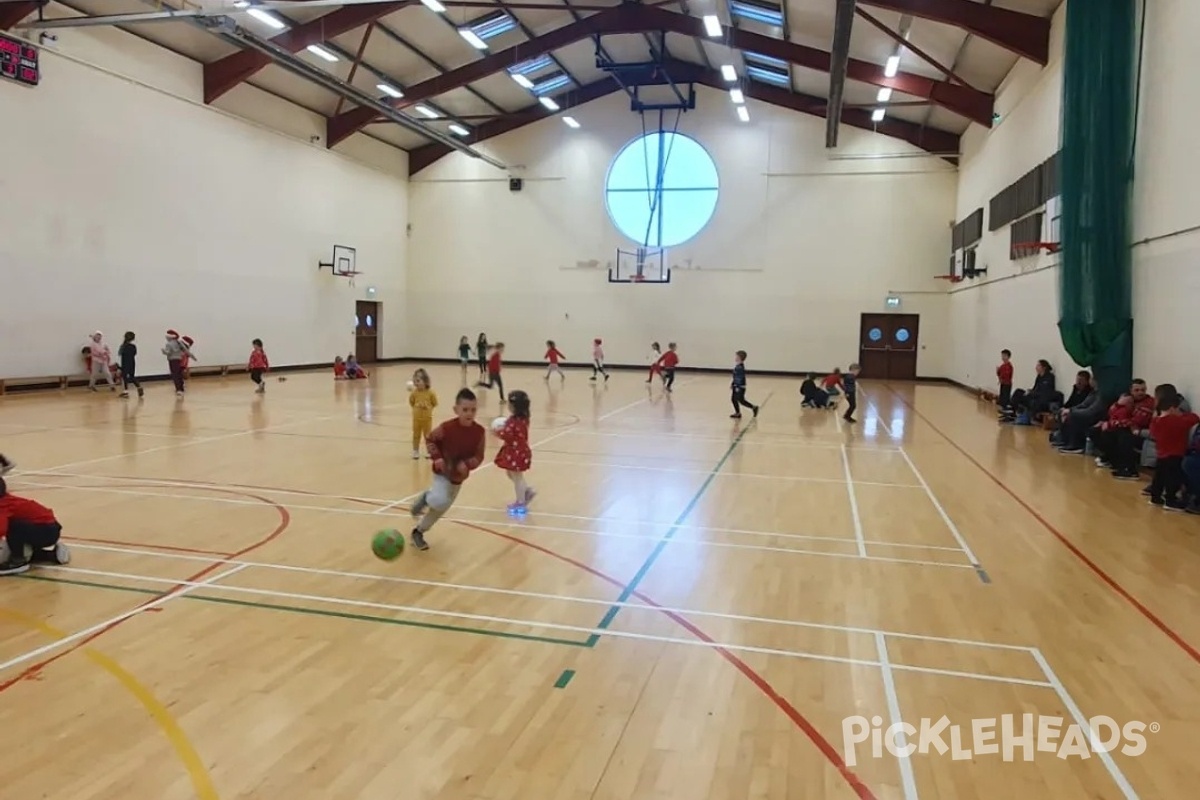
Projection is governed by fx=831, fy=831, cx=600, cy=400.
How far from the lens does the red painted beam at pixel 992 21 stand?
690 inches

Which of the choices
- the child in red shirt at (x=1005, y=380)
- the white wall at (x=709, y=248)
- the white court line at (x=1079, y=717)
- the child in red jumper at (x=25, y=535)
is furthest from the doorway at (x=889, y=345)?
the child in red jumper at (x=25, y=535)

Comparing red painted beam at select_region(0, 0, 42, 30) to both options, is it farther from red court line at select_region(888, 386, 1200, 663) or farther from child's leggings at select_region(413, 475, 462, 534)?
red court line at select_region(888, 386, 1200, 663)

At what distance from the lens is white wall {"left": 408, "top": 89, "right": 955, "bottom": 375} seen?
1195 inches

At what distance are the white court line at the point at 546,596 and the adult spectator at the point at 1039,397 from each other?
1293 cm

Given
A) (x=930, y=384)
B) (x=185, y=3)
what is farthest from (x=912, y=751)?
(x=930, y=384)

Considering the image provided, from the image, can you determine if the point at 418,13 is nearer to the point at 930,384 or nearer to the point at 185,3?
the point at 185,3

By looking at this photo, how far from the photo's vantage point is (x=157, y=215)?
71.5 ft

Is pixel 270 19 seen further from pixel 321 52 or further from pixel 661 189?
pixel 661 189

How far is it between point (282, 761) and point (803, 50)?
2431cm

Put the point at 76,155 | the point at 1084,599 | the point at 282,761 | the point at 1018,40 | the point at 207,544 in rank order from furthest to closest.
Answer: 1. the point at 76,155
2. the point at 1018,40
3. the point at 207,544
4. the point at 1084,599
5. the point at 282,761

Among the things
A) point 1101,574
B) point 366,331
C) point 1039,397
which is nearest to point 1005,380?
point 1039,397

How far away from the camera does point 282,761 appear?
3574 millimetres

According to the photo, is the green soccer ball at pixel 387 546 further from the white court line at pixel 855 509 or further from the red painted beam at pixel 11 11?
the red painted beam at pixel 11 11

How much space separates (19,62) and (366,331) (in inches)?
628
